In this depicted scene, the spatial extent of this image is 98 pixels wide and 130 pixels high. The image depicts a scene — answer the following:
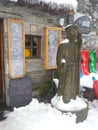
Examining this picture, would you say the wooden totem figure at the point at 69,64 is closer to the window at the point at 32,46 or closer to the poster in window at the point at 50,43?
the poster in window at the point at 50,43

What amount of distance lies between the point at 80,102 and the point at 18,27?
95.0 inches

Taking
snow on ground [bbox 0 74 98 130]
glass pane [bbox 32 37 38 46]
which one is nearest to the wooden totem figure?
snow on ground [bbox 0 74 98 130]

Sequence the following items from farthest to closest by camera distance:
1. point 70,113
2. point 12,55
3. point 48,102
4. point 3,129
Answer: point 48,102 → point 12,55 → point 70,113 → point 3,129

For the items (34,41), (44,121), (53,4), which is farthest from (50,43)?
Result: (44,121)

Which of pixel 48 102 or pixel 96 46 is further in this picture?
pixel 96 46

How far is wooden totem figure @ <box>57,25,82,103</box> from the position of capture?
4.50 m

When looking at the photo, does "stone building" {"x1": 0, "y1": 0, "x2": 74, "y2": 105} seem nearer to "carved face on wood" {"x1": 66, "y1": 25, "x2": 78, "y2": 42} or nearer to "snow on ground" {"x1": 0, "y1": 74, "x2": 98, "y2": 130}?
"snow on ground" {"x1": 0, "y1": 74, "x2": 98, "y2": 130}

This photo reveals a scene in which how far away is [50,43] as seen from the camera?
19.4 feet

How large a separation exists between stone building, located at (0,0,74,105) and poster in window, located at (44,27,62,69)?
15 cm

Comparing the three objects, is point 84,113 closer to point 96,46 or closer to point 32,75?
point 32,75

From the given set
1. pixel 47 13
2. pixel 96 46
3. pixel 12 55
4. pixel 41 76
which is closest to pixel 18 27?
pixel 12 55

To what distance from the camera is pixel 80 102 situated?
185 inches

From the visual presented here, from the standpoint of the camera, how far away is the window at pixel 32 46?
571cm

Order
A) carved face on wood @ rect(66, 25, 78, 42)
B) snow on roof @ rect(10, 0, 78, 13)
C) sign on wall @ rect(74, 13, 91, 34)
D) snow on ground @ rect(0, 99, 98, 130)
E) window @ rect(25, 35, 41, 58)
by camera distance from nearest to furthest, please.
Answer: snow on ground @ rect(0, 99, 98, 130), carved face on wood @ rect(66, 25, 78, 42), snow on roof @ rect(10, 0, 78, 13), window @ rect(25, 35, 41, 58), sign on wall @ rect(74, 13, 91, 34)
